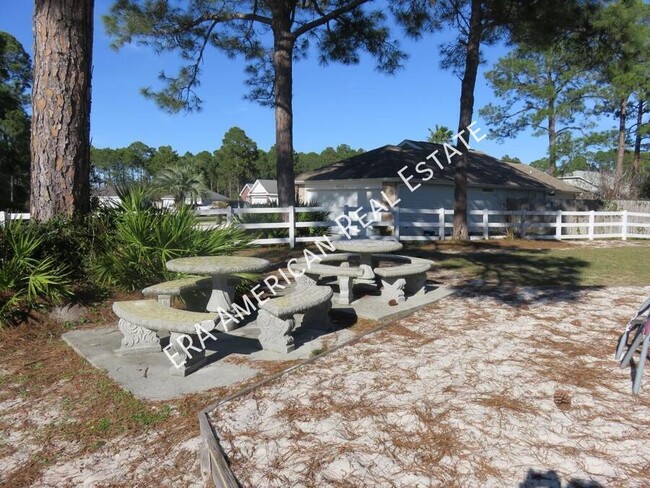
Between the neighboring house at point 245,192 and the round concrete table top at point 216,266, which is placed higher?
the neighboring house at point 245,192

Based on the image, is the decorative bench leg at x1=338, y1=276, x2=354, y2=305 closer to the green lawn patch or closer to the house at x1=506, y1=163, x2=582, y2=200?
the green lawn patch

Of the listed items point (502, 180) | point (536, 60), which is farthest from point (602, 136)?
point (502, 180)

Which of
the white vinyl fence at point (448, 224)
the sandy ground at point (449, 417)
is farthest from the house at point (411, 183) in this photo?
the sandy ground at point (449, 417)

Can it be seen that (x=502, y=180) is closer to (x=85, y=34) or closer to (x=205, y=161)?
(x=85, y=34)

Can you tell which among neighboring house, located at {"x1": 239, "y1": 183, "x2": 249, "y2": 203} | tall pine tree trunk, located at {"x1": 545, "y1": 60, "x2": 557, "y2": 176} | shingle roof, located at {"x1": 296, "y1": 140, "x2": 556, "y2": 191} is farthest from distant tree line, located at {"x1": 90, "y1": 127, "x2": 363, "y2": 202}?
shingle roof, located at {"x1": 296, "y1": 140, "x2": 556, "y2": 191}

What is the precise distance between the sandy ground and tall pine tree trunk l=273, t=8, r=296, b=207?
10.1 m

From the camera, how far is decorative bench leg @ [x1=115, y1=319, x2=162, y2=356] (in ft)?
15.3

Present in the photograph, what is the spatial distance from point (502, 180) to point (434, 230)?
263 inches

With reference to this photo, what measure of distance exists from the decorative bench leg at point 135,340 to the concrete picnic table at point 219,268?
677 mm

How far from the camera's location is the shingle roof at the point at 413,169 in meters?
21.4

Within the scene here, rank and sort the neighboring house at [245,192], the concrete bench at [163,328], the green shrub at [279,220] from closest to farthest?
the concrete bench at [163,328], the green shrub at [279,220], the neighboring house at [245,192]

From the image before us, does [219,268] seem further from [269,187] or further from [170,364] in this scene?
[269,187]

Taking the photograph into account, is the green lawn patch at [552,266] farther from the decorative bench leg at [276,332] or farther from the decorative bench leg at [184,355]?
the decorative bench leg at [184,355]

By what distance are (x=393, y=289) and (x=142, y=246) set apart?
3.39 meters
